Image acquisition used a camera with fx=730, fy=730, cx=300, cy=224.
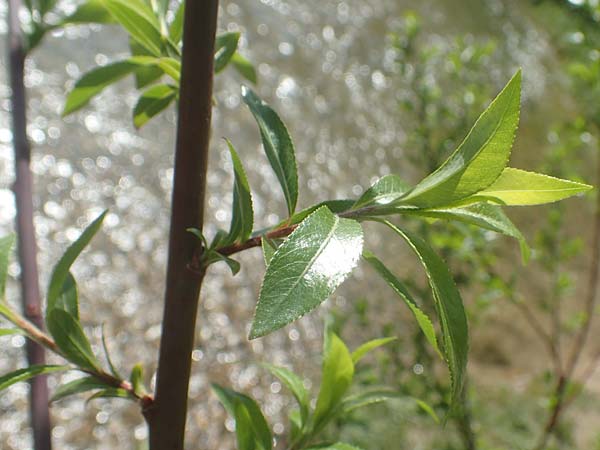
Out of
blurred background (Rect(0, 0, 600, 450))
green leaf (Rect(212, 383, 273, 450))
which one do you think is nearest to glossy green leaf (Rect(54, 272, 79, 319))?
green leaf (Rect(212, 383, 273, 450))

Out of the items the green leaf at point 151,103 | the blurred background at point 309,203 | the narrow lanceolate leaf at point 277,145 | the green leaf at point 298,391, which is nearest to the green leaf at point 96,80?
the green leaf at point 151,103

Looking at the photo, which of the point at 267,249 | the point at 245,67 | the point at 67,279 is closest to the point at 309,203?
the point at 245,67

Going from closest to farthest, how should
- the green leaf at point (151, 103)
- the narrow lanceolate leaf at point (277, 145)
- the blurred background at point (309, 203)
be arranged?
1. the narrow lanceolate leaf at point (277, 145)
2. the green leaf at point (151, 103)
3. the blurred background at point (309, 203)

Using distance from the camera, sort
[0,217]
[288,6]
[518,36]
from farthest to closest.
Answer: [518,36] → [288,6] → [0,217]

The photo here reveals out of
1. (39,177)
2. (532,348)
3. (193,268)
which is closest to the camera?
(193,268)

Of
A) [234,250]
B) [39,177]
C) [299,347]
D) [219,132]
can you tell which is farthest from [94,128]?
[234,250]

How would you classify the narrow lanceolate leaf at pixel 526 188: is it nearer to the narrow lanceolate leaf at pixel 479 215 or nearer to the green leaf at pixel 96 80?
the narrow lanceolate leaf at pixel 479 215

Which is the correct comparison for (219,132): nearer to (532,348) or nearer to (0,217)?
(0,217)
